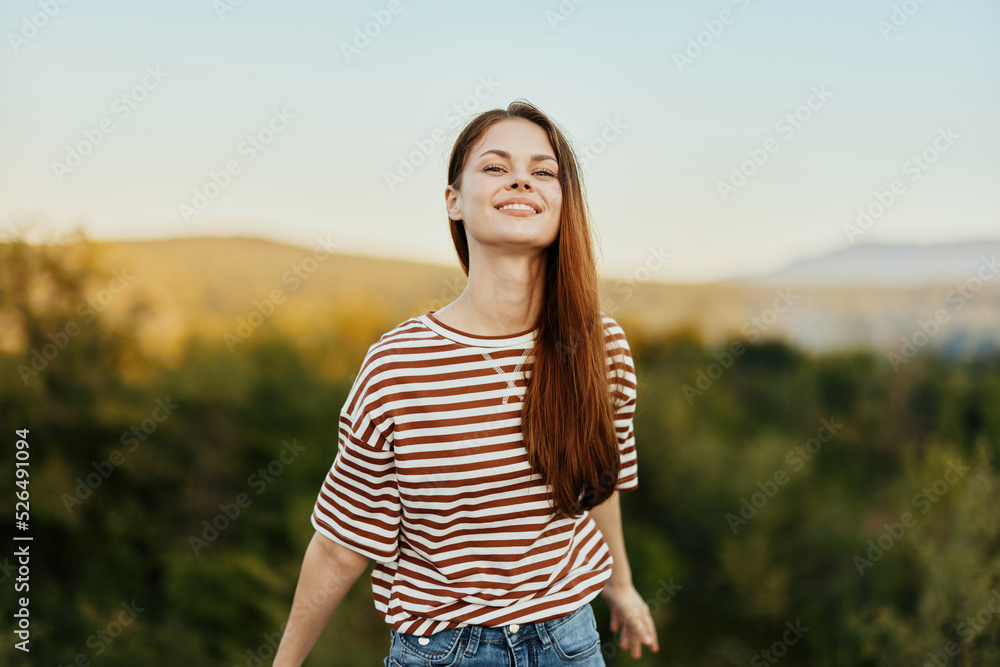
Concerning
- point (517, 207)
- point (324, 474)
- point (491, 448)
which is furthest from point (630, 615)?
point (324, 474)

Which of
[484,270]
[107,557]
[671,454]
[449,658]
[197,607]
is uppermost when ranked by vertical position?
[484,270]

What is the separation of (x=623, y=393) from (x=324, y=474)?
19.7 meters

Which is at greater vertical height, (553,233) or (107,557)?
A: (553,233)

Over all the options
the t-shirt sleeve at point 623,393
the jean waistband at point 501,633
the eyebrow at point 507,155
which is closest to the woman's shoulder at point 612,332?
the t-shirt sleeve at point 623,393

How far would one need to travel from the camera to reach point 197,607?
19.6 m

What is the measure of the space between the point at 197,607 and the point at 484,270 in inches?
821

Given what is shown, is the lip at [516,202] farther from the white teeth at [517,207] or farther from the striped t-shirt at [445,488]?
the striped t-shirt at [445,488]

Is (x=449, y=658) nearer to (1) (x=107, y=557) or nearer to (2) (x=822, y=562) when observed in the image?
(1) (x=107, y=557)

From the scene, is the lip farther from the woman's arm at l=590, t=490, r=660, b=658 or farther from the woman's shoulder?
the woman's arm at l=590, t=490, r=660, b=658

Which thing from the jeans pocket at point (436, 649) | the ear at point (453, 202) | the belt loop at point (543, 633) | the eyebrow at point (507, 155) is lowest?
the jeans pocket at point (436, 649)

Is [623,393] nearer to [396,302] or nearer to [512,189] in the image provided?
Result: [512,189]

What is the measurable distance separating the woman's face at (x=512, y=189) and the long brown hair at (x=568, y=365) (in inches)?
0.9

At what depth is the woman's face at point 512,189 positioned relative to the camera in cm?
134

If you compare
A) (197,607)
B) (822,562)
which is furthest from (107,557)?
(822,562)
